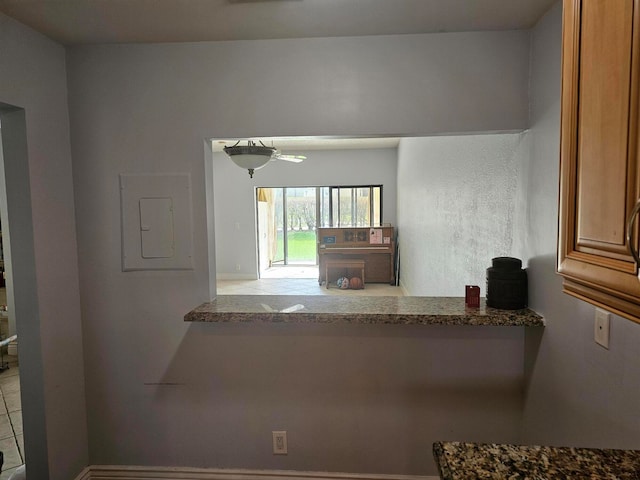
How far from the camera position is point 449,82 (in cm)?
165

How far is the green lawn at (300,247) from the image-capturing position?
28.5 feet

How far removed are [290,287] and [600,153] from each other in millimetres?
6166

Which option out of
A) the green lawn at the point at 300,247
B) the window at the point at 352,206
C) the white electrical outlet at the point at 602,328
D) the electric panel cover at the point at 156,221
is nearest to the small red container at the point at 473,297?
the white electrical outlet at the point at 602,328

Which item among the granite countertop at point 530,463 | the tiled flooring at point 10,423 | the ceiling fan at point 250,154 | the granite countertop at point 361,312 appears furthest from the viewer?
the ceiling fan at point 250,154

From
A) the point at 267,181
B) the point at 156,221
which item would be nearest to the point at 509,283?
the point at 156,221

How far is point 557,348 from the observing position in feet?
4.66

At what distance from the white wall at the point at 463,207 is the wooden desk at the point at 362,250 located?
82.1 inches

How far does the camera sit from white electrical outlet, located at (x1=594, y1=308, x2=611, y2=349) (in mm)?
1111

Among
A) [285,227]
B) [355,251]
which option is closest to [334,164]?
[355,251]

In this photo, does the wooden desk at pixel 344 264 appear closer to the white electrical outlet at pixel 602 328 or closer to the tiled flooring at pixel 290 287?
the tiled flooring at pixel 290 287

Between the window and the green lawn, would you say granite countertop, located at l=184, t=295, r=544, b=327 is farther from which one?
the green lawn

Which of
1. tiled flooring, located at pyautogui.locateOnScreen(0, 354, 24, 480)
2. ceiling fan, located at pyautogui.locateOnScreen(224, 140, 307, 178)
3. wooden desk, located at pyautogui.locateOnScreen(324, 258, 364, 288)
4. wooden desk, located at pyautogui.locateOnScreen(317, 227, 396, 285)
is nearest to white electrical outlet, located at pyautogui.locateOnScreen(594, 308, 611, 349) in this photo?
ceiling fan, located at pyautogui.locateOnScreen(224, 140, 307, 178)

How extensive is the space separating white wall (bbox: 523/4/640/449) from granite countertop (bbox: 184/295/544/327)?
0.50 ft

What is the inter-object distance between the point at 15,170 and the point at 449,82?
194 cm
